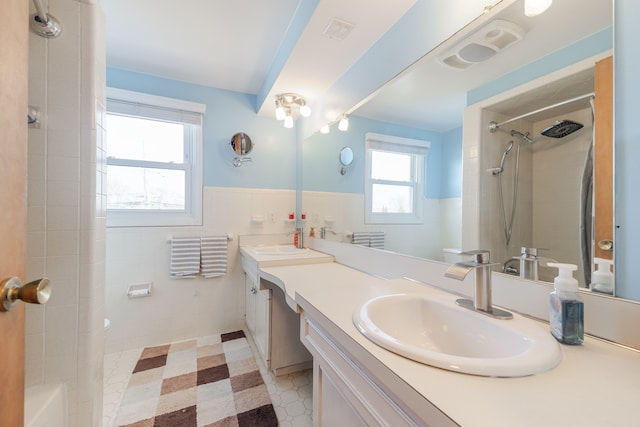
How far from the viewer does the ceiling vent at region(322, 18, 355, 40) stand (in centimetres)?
130

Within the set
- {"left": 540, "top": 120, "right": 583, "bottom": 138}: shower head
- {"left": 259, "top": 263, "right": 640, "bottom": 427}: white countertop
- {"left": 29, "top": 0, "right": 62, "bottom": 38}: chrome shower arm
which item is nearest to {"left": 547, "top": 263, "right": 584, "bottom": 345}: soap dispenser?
{"left": 259, "top": 263, "right": 640, "bottom": 427}: white countertop

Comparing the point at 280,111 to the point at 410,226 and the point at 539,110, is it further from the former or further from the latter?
the point at 539,110

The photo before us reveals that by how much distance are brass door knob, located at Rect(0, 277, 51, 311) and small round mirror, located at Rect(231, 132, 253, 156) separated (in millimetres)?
1985

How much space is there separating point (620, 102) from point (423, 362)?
31.9 inches

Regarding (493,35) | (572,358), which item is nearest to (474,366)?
(572,358)

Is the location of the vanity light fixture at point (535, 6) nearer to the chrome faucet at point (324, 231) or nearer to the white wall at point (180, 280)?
the chrome faucet at point (324, 231)

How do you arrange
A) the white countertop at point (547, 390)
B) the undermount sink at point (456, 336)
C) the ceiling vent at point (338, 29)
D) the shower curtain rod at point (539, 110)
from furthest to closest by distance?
the ceiling vent at point (338, 29), the shower curtain rod at point (539, 110), the undermount sink at point (456, 336), the white countertop at point (547, 390)

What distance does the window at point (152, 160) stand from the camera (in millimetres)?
2057

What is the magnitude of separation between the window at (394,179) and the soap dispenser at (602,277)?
A: 662 mm

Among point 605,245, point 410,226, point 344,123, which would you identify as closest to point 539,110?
point 605,245

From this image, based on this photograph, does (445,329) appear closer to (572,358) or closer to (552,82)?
(572,358)

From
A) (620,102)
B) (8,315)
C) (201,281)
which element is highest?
(620,102)

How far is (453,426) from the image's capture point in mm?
375

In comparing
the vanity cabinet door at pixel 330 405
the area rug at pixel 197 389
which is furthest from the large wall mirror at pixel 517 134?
the area rug at pixel 197 389
